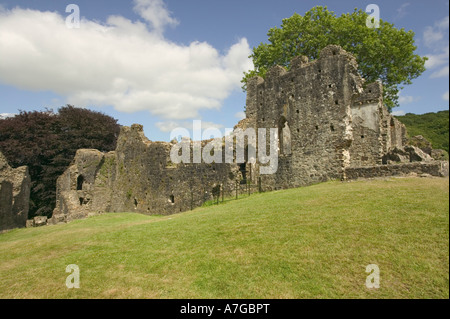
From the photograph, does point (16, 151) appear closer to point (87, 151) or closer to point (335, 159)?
point (87, 151)

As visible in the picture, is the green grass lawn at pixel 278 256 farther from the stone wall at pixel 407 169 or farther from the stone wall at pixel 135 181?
the stone wall at pixel 135 181

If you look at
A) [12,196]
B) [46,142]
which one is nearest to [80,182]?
[46,142]

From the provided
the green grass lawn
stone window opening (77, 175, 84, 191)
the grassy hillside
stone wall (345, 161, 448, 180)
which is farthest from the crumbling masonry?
the grassy hillside

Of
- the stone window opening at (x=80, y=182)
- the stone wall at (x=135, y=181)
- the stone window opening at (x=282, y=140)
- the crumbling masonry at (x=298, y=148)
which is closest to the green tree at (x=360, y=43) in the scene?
the crumbling masonry at (x=298, y=148)

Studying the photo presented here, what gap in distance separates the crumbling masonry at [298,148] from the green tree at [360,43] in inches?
212

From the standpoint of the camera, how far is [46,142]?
100.0 ft

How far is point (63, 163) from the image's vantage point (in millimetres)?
30375

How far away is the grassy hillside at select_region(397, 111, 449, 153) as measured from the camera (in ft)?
92.2

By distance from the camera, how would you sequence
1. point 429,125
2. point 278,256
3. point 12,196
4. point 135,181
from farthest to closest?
point 429,125 → point 135,181 → point 12,196 → point 278,256

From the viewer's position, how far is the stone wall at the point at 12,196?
58.6 feet

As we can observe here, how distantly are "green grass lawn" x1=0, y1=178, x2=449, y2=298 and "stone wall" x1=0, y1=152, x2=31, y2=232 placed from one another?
33.2ft

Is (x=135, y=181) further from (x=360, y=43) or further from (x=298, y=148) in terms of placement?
(x=360, y=43)

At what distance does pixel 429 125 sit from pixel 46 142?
40616mm

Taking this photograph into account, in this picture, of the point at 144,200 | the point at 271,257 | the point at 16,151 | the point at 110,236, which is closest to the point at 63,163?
the point at 16,151
